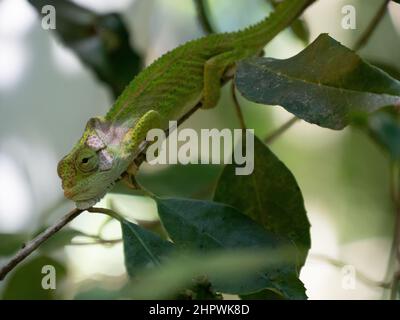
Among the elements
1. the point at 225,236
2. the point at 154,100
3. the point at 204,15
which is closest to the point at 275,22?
the point at 204,15

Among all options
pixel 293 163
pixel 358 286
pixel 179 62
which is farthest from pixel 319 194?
pixel 179 62

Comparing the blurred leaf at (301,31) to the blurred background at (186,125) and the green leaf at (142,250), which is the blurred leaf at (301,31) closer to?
the blurred background at (186,125)

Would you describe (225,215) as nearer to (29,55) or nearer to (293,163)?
(293,163)

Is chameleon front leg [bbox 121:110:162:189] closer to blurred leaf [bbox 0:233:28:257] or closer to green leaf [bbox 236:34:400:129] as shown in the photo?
green leaf [bbox 236:34:400:129]

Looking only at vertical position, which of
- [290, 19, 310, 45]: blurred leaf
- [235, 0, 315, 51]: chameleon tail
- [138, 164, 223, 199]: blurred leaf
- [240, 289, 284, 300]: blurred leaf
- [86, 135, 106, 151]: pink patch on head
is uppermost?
[290, 19, 310, 45]: blurred leaf

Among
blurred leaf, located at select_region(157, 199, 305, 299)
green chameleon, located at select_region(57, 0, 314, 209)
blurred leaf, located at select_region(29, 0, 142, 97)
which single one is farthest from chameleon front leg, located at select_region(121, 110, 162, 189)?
blurred leaf, located at select_region(29, 0, 142, 97)
